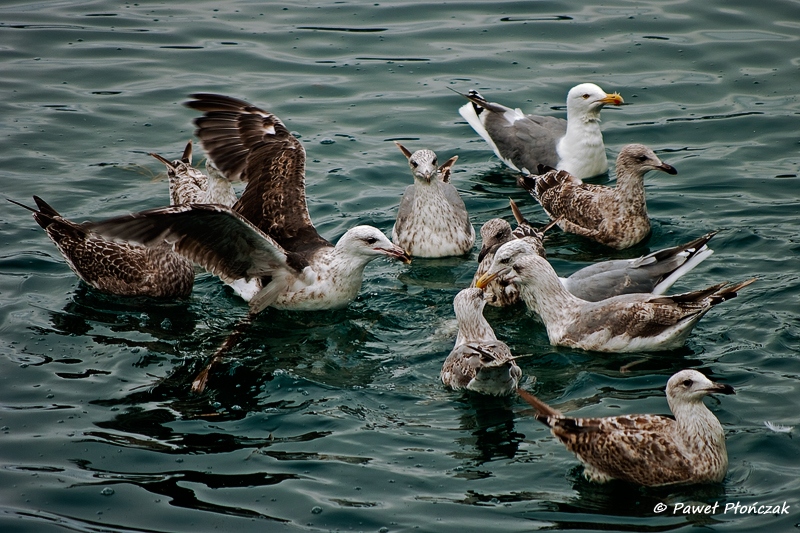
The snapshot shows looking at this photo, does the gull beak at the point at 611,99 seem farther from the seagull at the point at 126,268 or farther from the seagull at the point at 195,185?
the seagull at the point at 126,268

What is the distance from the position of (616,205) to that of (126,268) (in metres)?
5.26

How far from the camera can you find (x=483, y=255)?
9992 millimetres

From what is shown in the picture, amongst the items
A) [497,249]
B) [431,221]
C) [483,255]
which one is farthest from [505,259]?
[431,221]

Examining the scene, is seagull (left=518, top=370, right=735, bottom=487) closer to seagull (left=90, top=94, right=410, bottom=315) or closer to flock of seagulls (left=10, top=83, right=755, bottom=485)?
flock of seagulls (left=10, top=83, right=755, bottom=485)

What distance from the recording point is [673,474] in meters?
6.69

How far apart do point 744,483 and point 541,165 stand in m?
6.47

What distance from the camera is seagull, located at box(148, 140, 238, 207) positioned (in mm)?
11398

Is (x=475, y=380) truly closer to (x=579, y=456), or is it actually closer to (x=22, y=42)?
(x=579, y=456)

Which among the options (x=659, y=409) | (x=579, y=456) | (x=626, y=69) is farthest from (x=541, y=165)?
(x=579, y=456)

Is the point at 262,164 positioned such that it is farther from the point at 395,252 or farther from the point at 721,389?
the point at 721,389

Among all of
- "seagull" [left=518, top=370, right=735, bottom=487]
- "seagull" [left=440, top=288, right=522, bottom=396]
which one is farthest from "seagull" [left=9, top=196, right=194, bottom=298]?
"seagull" [left=518, top=370, right=735, bottom=487]

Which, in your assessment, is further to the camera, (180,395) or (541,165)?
(541,165)

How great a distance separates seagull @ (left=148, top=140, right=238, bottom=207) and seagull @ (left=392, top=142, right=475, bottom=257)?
6.84 ft

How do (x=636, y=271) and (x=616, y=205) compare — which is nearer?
(x=636, y=271)
